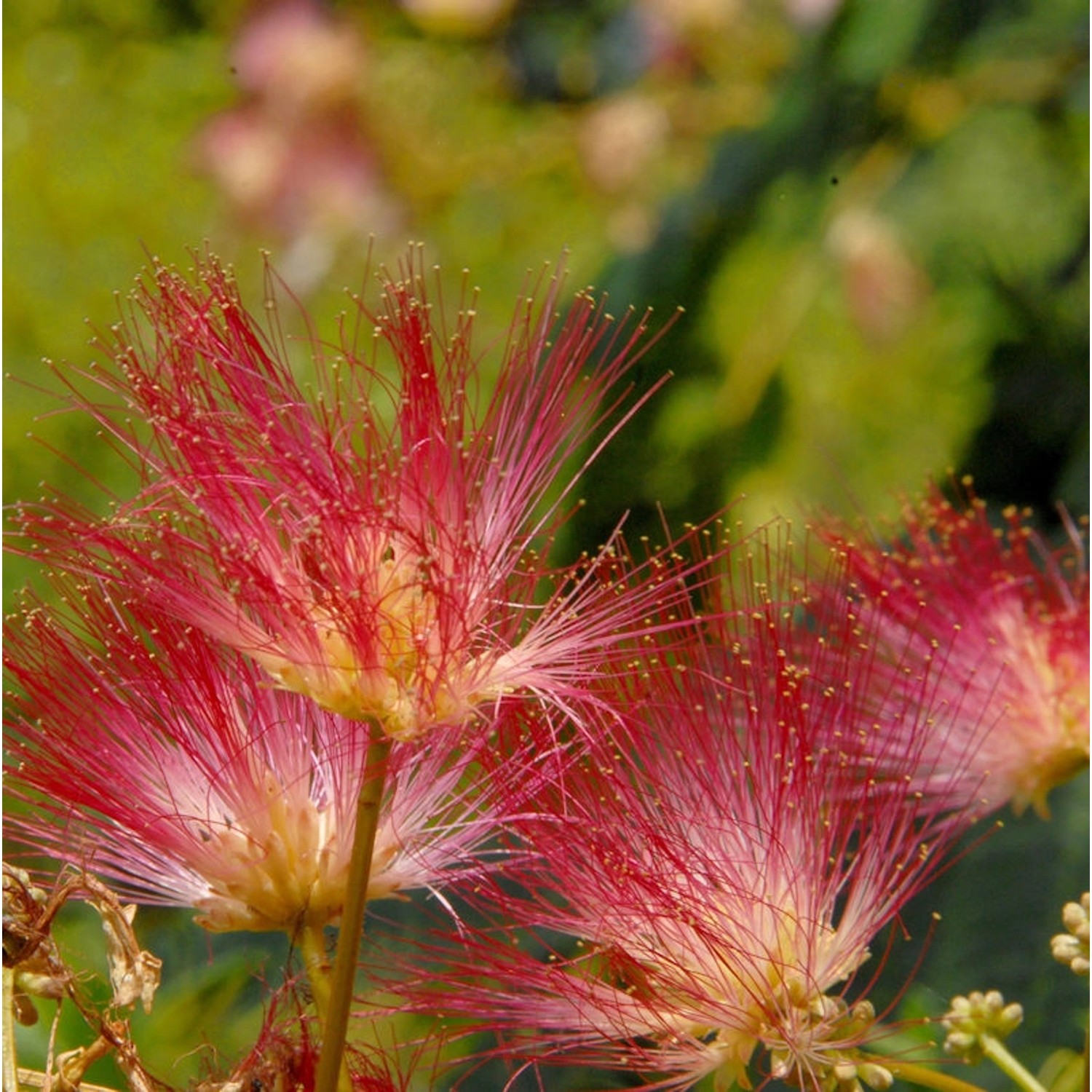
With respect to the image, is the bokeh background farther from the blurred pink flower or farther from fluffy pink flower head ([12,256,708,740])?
fluffy pink flower head ([12,256,708,740])

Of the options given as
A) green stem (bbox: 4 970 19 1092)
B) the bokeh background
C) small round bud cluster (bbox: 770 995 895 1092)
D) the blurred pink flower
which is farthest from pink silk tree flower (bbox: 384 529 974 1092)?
the blurred pink flower

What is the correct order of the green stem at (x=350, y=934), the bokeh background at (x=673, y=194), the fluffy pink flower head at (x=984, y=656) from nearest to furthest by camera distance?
the green stem at (x=350, y=934), the fluffy pink flower head at (x=984, y=656), the bokeh background at (x=673, y=194)

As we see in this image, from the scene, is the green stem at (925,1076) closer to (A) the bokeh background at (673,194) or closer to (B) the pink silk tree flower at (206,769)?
(B) the pink silk tree flower at (206,769)

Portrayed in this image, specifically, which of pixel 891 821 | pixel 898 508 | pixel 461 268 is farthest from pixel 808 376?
pixel 891 821

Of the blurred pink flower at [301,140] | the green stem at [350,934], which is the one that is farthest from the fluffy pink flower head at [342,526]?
the blurred pink flower at [301,140]

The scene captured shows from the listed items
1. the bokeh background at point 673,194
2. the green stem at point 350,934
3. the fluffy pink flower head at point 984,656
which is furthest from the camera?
the bokeh background at point 673,194

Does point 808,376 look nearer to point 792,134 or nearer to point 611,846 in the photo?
point 792,134

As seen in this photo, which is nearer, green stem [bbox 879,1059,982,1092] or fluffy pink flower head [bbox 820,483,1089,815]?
green stem [bbox 879,1059,982,1092]
